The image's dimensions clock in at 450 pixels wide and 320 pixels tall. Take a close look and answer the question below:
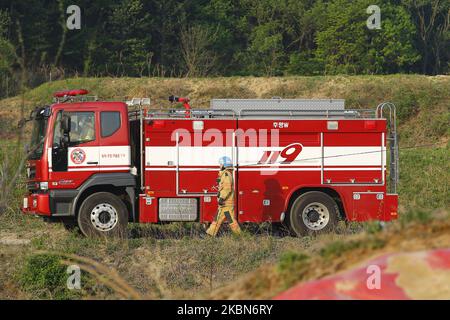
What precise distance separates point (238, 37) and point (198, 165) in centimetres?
4403

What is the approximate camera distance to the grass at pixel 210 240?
24.0 ft

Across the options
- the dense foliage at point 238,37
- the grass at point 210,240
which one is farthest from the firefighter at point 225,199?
the dense foliage at point 238,37

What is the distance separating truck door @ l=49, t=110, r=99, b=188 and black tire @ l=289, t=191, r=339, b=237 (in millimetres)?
3981

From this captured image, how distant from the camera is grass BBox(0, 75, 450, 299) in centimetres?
731

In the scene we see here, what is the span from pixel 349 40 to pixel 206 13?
9.47m

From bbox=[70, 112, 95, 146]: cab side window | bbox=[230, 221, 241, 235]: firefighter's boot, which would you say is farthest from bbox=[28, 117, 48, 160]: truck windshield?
bbox=[230, 221, 241, 235]: firefighter's boot

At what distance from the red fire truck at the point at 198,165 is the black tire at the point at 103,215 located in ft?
0.06

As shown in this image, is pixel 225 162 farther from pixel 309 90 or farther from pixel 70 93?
pixel 309 90

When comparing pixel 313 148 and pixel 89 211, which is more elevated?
pixel 313 148

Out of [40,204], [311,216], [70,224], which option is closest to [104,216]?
[40,204]

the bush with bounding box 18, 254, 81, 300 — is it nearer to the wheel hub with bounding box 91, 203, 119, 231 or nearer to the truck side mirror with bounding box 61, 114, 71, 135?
the wheel hub with bounding box 91, 203, 119, 231
